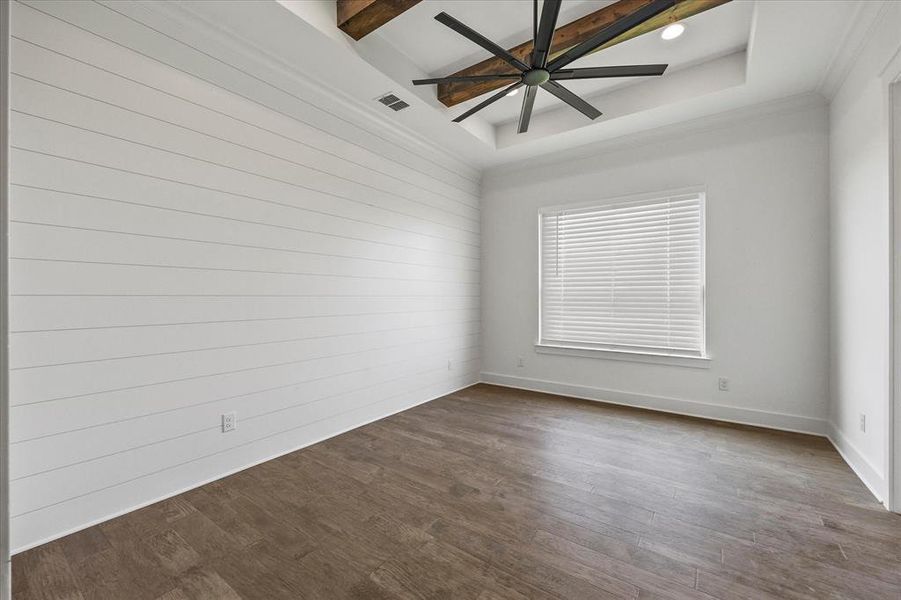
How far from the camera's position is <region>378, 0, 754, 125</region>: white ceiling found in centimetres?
258

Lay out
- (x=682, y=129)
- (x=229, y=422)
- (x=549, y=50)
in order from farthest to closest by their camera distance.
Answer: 1. (x=682, y=129)
2. (x=229, y=422)
3. (x=549, y=50)

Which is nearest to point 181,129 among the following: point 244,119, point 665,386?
point 244,119

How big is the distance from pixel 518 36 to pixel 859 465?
152 inches

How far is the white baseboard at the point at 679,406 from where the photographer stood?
3297 millimetres

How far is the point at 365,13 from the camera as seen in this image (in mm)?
2396

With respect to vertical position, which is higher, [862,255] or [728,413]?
[862,255]

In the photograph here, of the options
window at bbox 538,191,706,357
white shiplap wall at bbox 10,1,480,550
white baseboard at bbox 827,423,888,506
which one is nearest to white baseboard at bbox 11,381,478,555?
white shiplap wall at bbox 10,1,480,550

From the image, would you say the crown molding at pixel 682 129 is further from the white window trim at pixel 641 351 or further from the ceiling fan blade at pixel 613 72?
the ceiling fan blade at pixel 613 72

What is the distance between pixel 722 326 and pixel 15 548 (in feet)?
16.9

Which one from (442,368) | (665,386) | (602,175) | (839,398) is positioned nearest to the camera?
(839,398)

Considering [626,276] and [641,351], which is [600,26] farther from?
[641,351]

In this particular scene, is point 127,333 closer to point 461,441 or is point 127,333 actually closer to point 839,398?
point 461,441

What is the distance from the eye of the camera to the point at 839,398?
297 cm

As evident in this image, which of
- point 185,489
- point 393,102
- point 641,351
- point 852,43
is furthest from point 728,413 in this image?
point 185,489
